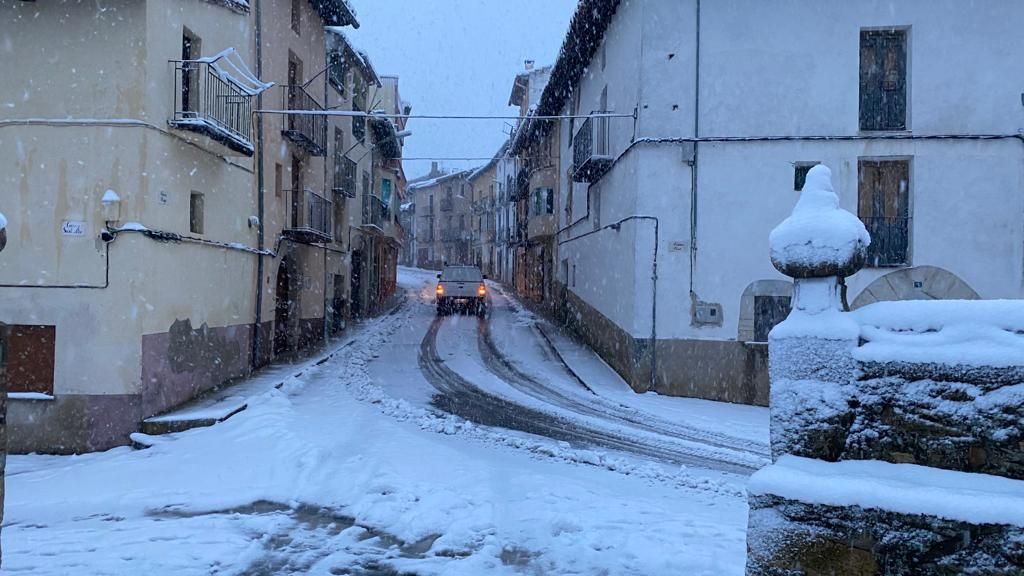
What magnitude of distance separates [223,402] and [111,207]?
3.50m

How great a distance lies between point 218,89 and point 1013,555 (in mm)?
12824

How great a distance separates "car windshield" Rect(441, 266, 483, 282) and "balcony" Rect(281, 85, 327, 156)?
9522 millimetres

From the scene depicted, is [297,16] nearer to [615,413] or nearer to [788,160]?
[788,160]

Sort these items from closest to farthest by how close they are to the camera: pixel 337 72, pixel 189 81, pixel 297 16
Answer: pixel 189 81
pixel 297 16
pixel 337 72

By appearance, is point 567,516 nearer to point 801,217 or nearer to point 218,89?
point 801,217

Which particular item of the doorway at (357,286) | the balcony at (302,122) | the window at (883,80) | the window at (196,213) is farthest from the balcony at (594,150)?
the doorway at (357,286)

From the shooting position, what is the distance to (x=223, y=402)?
38.3 feet

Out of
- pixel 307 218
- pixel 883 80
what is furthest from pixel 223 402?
pixel 883 80

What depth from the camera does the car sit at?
90.0ft

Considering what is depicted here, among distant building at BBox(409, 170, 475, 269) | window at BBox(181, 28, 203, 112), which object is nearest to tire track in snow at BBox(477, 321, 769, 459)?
window at BBox(181, 28, 203, 112)

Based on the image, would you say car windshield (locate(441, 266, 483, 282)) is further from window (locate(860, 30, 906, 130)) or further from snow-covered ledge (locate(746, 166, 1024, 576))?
snow-covered ledge (locate(746, 166, 1024, 576))

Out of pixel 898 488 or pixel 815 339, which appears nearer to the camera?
pixel 898 488

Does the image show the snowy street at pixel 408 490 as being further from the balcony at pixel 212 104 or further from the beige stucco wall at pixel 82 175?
the balcony at pixel 212 104

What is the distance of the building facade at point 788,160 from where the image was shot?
1341 cm
